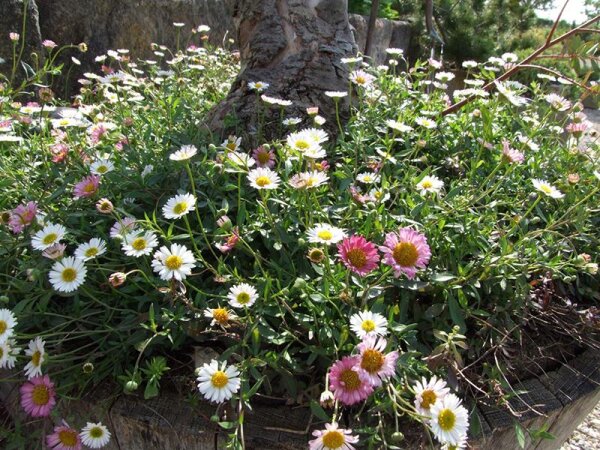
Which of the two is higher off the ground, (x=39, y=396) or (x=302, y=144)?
(x=302, y=144)

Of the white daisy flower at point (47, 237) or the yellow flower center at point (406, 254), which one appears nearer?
the yellow flower center at point (406, 254)

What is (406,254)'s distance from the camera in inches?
40.3

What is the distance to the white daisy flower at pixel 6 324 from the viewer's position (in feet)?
3.42

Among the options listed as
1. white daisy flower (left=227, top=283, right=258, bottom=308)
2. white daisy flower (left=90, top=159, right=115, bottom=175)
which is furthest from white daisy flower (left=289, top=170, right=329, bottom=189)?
white daisy flower (left=90, top=159, right=115, bottom=175)

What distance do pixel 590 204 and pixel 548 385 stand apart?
61 cm

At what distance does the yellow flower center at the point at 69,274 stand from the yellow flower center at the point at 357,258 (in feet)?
1.75

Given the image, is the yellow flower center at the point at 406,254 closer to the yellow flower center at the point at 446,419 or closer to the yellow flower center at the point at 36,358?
the yellow flower center at the point at 446,419

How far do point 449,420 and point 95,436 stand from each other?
2.04 feet

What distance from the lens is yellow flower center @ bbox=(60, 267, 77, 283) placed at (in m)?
1.11

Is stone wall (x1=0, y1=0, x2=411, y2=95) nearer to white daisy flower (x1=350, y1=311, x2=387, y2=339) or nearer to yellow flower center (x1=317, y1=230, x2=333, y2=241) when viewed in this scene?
yellow flower center (x1=317, y1=230, x2=333, y2=241)

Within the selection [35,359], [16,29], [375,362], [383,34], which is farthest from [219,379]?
[383,34]

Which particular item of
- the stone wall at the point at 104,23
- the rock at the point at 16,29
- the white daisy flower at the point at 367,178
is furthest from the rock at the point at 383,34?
the white daisy flower at the point at 367,178

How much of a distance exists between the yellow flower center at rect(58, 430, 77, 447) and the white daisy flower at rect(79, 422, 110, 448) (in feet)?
0.09

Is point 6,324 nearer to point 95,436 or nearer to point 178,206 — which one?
point 95,436
